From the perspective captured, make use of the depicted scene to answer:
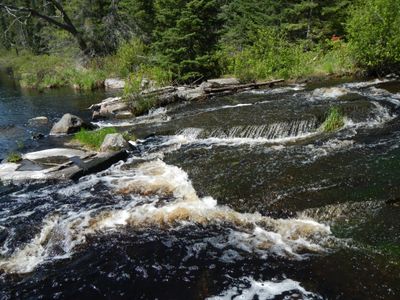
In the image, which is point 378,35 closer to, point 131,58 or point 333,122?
point 333,122

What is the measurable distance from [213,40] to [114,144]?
13642mm

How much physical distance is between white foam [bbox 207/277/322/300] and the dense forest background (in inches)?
571

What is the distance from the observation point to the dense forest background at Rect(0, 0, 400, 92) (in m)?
21.8

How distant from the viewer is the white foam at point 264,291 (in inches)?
248

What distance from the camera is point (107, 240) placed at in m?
8.40

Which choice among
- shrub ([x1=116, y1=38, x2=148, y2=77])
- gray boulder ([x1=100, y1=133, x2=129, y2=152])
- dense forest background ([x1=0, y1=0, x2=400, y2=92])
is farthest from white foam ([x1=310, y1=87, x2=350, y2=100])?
shrub ([x1=116, y1=38, x2=148, y2=77])

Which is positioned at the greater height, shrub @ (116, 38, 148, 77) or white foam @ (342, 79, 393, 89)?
shrub @ (116, 38, 148, 77)

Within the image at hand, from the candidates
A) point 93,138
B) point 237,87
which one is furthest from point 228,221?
point 237,87

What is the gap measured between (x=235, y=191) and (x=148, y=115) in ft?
36.4

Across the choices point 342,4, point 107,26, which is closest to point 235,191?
point 342,4

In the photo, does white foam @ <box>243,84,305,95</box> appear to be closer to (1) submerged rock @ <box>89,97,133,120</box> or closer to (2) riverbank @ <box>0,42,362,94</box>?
(2) riverbank @ <box>0,42,362,94</box>

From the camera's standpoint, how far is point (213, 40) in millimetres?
25547

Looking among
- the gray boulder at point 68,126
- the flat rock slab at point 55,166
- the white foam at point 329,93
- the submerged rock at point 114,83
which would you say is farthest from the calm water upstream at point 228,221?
the submerged rock at point 114,83

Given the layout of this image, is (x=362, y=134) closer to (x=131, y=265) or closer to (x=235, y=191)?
(x=235, y=191)
